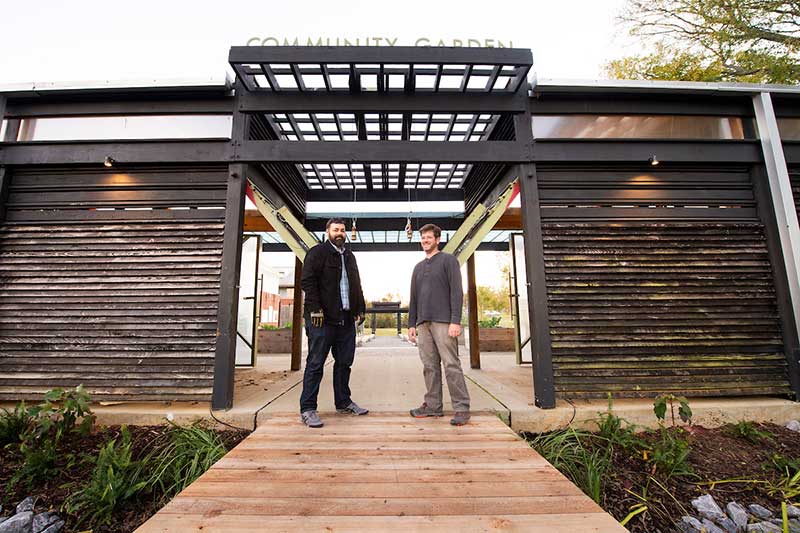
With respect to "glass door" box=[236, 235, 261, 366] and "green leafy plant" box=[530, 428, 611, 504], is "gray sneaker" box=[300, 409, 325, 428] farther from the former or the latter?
"glass door" box=[236, 235, 261, 366]

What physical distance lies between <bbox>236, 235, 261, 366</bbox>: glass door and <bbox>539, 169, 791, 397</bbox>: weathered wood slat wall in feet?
17.3

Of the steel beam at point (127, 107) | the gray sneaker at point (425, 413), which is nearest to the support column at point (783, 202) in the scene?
the gray sneaker at point (425, 413)

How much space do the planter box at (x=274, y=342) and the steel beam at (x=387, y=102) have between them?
20.9ft

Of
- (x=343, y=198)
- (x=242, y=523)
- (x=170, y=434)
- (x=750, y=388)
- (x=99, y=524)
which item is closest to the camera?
(x=242, y=523)

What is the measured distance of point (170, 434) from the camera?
3.02m

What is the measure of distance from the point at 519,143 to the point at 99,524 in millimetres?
4937

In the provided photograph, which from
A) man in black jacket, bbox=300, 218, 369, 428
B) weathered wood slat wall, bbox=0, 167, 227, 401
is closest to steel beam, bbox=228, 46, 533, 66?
weathered wood slat wall, bbox=0, 167, 227, 401

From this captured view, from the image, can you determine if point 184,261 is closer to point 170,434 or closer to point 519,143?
point 170,434

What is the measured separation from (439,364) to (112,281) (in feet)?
12.3

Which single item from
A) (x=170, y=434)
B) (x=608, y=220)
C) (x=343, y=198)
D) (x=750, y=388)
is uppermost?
(x=343, y=198)

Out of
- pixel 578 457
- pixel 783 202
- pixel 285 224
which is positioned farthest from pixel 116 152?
pixel 783 202

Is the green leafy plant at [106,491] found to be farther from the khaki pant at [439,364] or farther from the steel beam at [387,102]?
the steel beam at [387,102]

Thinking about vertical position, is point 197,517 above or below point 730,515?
above

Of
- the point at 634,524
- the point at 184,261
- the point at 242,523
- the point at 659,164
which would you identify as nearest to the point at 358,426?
the point at 242,523
